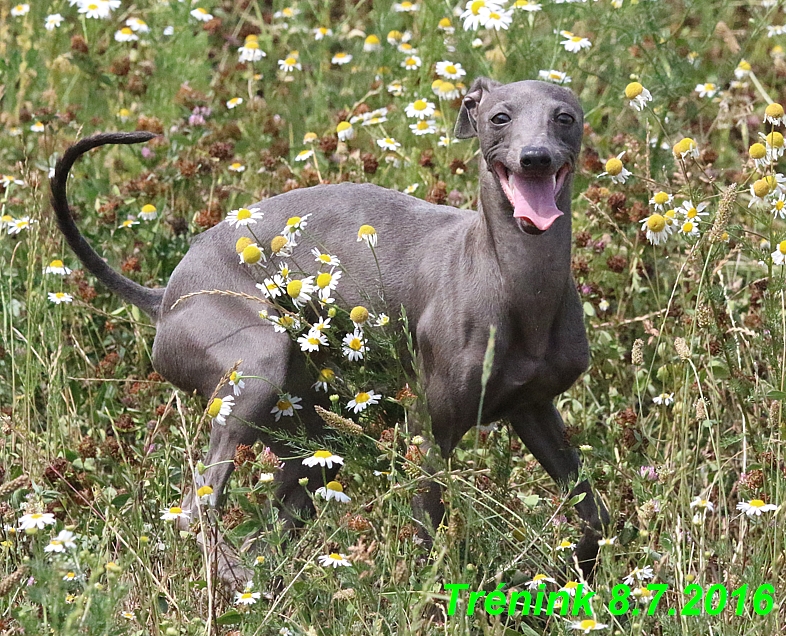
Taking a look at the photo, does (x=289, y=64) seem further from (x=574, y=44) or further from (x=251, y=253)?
(x=251, y=253)

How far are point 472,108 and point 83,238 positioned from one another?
1.34 metres

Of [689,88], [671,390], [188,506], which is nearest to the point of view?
[188,506]

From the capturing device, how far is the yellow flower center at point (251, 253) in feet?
11.2

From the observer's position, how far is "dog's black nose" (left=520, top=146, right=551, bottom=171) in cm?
326

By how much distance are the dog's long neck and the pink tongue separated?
125 millimetres

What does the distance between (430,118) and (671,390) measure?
178 cm

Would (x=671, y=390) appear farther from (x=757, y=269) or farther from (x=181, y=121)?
(x=181, y=121)

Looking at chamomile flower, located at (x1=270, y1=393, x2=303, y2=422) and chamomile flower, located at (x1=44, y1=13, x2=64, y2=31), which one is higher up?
chamomile flower, located at (x1=44, y1=13, x2=64, y2=31)

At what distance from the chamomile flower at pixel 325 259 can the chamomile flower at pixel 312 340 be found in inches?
9.7

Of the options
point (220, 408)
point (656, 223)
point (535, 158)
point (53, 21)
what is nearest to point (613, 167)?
point (656, 223)

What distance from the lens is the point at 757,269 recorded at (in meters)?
5.04

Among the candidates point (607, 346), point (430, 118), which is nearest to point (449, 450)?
point (607, 346)

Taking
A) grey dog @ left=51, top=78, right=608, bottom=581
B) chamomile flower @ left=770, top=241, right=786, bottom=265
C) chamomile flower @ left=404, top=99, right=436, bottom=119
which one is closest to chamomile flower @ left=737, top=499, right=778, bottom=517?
grey dog @ left=51, top=78, right=608, bottom=581

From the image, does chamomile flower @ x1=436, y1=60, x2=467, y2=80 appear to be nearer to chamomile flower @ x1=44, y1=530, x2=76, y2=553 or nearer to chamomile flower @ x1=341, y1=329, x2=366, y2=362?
chamomile flower @ x1=341, y1=329, x2=366, y2=362
